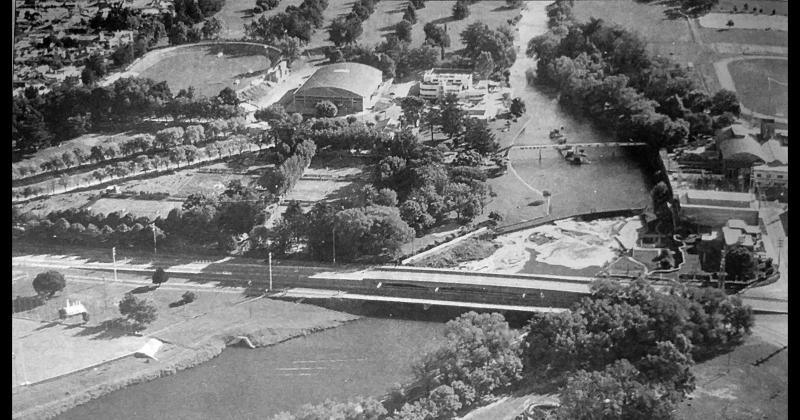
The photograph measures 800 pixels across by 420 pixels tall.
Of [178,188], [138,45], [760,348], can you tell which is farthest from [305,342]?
[138,45]

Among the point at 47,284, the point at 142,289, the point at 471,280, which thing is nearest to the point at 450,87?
the point at 471,280

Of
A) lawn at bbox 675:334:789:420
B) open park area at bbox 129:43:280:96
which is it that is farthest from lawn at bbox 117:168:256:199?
lawn at bbox 675:334:789:420

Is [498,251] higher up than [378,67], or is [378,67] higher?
[378,67]

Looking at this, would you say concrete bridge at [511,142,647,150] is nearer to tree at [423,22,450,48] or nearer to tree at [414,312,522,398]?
tree at [423,22,450,48]

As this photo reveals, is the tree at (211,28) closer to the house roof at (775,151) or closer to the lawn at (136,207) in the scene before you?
the lawn at (136,207)

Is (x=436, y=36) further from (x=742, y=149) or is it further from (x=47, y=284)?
(x=47, y=284)

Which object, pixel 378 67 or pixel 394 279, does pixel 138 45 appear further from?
pixel 394 279

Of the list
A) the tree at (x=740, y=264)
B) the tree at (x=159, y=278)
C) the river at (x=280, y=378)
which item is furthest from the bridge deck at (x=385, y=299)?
the tree at (x=740, y=264)
